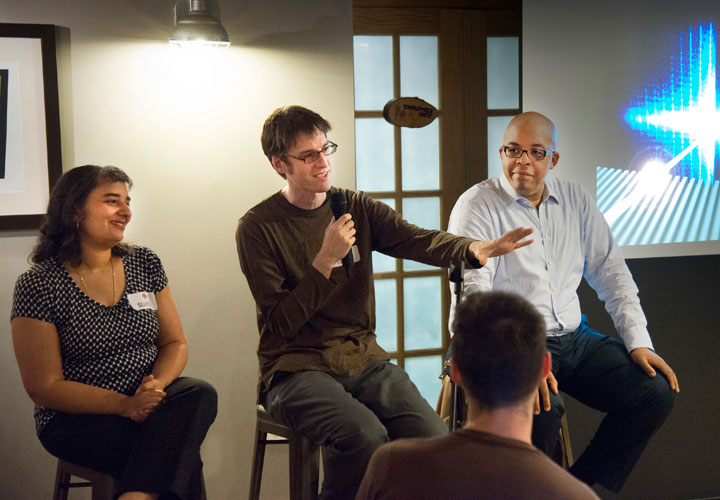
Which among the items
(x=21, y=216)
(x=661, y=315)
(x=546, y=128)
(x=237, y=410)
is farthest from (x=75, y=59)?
(x=661, y=315)

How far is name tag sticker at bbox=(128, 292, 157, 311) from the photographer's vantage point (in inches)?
95.6

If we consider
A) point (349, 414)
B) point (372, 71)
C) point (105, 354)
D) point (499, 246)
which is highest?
point (372, 71)

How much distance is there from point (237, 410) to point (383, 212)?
45.1 inches

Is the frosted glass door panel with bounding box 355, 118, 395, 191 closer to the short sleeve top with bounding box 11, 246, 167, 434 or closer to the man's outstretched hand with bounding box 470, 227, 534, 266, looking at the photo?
the man's outstretched hand with bounding box 470, 227, 534, 266

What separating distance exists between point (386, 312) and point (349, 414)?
1.17 meters

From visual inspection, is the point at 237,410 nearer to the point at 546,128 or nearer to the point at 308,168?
the point at 308,168

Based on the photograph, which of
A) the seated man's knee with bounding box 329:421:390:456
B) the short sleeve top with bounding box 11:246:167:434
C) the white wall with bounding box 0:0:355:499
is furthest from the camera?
the white wall with bounding box 0:0:355:499

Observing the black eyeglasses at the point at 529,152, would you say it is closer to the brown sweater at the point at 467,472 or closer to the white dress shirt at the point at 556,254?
the white dress shirt at the point at 556,254

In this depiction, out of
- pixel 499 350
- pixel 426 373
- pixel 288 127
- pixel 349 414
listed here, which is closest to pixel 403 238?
pixel 288 127

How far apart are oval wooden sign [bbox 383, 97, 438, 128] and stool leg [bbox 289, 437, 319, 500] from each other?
149 centimetres

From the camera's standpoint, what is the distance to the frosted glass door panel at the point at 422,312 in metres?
3.35

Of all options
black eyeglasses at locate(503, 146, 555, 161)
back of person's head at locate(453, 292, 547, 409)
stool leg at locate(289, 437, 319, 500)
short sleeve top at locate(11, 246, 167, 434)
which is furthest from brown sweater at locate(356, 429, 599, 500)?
black eyeglasses at locate(503, 146, 555, 161)

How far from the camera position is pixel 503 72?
335 centimetres

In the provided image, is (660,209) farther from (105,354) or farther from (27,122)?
(27,122)
